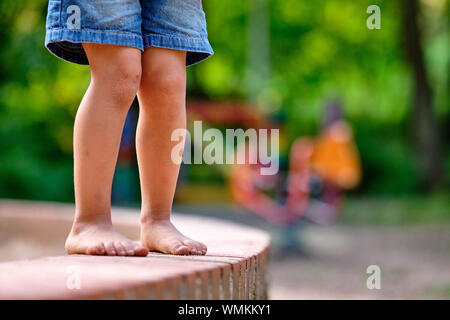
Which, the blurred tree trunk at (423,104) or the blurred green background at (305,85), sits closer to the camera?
the blurred green background at (305,85)

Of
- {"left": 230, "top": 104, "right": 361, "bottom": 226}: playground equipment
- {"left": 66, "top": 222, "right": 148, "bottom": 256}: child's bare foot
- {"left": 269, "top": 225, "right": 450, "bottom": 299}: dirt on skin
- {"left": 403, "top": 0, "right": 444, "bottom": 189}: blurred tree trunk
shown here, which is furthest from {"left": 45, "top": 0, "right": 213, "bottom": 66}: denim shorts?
{"left": 403, "top": 0, "right": 444, "bottom": 189}: blurred tree trunk

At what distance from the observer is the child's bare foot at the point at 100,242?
228 cm

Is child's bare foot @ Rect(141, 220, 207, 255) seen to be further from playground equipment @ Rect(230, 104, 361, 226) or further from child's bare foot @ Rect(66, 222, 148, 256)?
playground equipment @ Rect(230, 104, 361, 226)

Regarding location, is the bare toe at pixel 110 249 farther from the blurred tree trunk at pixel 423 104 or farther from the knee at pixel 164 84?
Result: the blurred tree trunk at pixel 423 104

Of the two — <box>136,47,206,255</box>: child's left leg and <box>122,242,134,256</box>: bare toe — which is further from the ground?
<box>136,47,206,255</box>: child's left leg

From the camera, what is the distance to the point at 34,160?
11211mm

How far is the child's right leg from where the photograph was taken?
2330 mm

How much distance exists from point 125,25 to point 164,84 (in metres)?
0.24

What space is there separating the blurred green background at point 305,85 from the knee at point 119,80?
8127 millimetres

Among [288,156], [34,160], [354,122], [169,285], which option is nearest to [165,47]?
[169,285]

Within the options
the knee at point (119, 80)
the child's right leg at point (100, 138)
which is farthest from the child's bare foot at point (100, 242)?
the knee at point (119, 80)

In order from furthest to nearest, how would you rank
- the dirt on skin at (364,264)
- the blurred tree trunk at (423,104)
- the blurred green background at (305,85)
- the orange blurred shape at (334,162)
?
the blurred tree trunk at (423,104), the blurred green background at (305,85), the orange blurred shape at (334,162), the dirt on skin at (364,264)

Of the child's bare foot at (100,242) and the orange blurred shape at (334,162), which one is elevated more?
the child's bare foot at (100,242)

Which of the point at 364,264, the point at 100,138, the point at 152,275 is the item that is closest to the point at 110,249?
the point at 100,138
